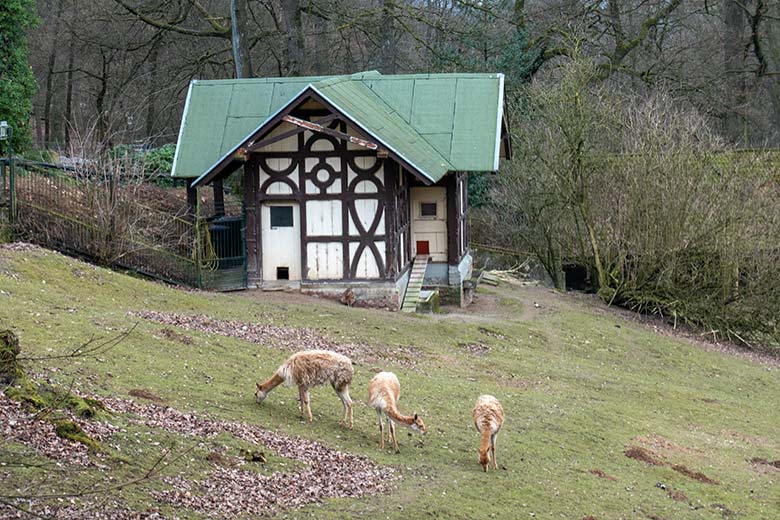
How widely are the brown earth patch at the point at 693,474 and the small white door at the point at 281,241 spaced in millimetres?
14086

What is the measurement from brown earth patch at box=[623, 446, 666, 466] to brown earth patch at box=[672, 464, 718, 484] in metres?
0.25

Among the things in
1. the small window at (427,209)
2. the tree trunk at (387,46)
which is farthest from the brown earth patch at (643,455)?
the tree trunk at (387,46)

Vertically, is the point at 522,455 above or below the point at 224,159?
below

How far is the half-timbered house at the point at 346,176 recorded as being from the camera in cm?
2764

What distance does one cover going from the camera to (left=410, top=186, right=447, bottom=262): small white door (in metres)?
31.5

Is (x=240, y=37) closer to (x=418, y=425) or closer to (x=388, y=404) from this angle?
(x=388, y=404)

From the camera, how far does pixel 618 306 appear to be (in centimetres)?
3425

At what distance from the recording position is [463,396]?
60.9 feet

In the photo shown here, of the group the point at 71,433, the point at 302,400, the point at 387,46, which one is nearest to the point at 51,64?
the point at 387,46

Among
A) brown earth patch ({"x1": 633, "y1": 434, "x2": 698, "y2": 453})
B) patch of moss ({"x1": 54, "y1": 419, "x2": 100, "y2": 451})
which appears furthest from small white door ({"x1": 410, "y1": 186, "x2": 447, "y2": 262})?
patch of moss ({"x1": 54, "y1": 419, "x2": 100, "y2": 451})

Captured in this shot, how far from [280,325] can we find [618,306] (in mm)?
14536

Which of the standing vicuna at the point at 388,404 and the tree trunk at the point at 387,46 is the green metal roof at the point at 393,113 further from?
the standing vicuna at the point at 388,404

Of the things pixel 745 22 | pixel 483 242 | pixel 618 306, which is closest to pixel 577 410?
pixel 618 306

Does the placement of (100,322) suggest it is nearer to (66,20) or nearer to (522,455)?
(522,455)
